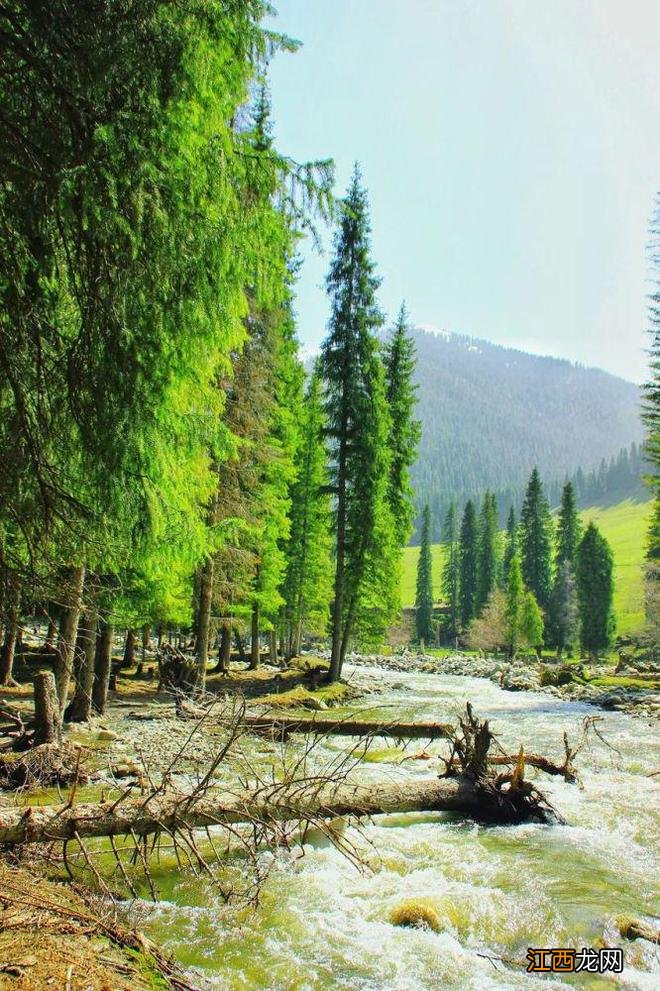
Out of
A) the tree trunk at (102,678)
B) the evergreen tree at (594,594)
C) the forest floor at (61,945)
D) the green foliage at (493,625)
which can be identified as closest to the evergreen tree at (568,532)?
the evergreen tree at (594,594)

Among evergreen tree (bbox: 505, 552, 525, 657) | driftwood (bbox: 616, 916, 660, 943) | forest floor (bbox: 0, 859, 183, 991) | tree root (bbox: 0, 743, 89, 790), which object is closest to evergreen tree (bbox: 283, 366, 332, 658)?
tree root (bbox: 0, 743, 89, 790)

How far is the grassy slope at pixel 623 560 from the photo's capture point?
80.8 metres

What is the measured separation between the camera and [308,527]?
104ft

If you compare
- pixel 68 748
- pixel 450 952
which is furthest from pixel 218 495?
pixel 450 952

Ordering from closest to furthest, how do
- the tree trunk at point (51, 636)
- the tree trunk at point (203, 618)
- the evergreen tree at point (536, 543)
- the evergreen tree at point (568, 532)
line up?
the tree trunk at point (51, 636)
the tree trunk at point (203, 618)
the evergreen tree at point (536, 543)
the evergreen tree at point (568, 532)

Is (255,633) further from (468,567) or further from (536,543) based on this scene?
(468,567)

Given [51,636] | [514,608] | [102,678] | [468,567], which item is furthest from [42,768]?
[468,567]

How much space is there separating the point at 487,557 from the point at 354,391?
59705 millimetres

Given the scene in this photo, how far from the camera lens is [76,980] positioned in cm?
353

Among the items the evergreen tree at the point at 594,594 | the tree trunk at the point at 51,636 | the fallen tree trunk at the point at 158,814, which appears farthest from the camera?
the evergreen tree at the point at 594,594

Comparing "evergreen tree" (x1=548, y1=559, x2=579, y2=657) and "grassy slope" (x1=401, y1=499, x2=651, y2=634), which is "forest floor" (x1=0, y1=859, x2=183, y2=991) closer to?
"grassy slope" (x1=401, y1=499, x2=651, y2=634)

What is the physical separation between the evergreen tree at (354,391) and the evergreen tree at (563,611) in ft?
159

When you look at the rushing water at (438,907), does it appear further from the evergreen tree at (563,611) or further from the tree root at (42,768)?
the evergreen tree at (563,611)

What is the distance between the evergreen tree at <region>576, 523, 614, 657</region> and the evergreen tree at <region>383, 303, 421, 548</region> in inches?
1501
